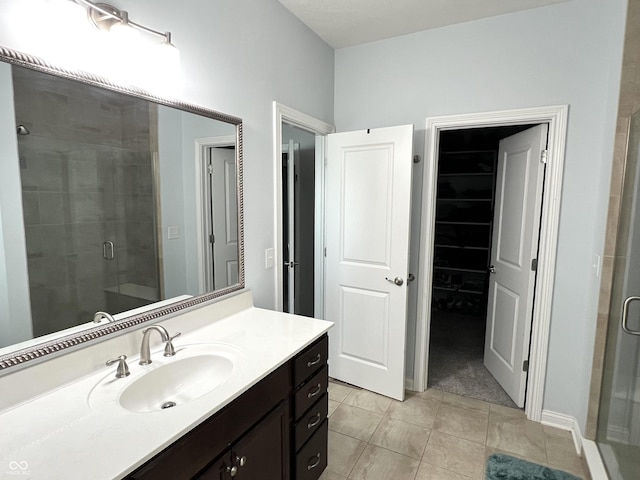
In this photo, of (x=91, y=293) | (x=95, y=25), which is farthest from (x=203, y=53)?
(x=91, y=293)

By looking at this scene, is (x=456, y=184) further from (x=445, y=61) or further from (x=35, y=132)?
(x=35, y=132)

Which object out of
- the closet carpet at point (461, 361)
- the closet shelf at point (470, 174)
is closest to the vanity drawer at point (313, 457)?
the closet carpet at point (461, 361)

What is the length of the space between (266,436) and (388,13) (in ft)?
8.08

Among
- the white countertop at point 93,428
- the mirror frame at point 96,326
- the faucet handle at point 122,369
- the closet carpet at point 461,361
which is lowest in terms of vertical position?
the closet carpet at point 461,361

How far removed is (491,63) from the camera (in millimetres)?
2301

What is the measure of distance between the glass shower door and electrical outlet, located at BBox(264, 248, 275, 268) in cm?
178

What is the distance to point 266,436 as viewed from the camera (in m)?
1.28

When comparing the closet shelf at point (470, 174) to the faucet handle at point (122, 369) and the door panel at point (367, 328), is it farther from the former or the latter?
the faucet handle at point (122, 369)

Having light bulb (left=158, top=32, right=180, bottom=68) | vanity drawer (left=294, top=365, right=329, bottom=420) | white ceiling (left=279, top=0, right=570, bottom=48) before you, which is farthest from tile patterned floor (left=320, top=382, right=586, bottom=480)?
white ceiling (left=279, top=0, right=570, bottom=48)

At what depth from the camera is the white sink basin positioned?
1113 mm

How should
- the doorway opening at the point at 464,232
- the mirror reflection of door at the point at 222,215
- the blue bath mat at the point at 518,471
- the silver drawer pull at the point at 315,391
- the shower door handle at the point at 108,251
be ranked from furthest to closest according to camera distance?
the doorway opening at the point at 464,232 < the blue bath mat at the point at 518,471 < the mirror reflection of door at the point at 222,215 < the silver drawer pull at the point at 315,391 < the shower door handle at the point at 108,251

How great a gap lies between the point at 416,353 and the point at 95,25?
2.68 metres

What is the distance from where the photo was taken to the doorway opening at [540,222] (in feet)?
7.13

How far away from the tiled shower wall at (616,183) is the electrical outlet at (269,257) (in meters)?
1.89
